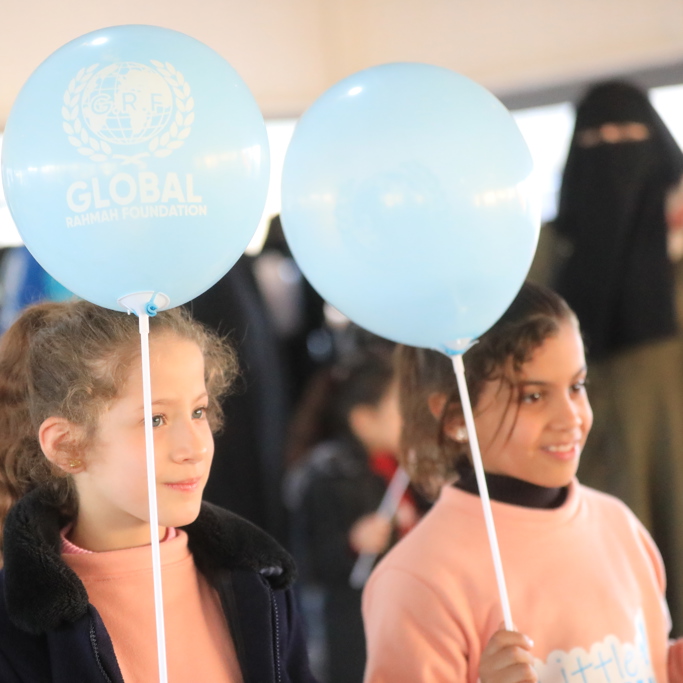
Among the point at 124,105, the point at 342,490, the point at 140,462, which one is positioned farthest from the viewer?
the point at 342,490

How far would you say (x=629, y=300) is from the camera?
2.43 m

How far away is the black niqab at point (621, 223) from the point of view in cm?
242

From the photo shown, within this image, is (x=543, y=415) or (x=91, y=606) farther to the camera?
(x=543, y=415)

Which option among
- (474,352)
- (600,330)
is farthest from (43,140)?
(600,330)

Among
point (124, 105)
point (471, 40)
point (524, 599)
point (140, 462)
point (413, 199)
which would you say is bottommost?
point (524, 599)

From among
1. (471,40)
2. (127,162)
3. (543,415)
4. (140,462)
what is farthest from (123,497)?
(471,40)

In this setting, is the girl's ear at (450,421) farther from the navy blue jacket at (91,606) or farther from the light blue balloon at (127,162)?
the light blue balloon at (127,162)

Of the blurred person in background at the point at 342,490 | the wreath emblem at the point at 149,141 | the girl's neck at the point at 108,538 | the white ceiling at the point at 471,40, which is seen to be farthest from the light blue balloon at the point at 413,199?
the blurred person in background at the point at 342,490

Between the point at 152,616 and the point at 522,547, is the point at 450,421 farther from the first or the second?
the point at 152,616

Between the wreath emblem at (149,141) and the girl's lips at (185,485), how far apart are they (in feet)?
1.32

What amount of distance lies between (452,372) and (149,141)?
660 mm

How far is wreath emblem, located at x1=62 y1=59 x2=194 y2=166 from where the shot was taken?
106cm

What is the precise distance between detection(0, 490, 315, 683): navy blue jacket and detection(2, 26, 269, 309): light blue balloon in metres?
0.31

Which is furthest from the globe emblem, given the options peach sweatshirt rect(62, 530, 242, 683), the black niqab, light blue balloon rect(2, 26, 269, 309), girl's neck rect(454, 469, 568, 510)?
the black niqab
